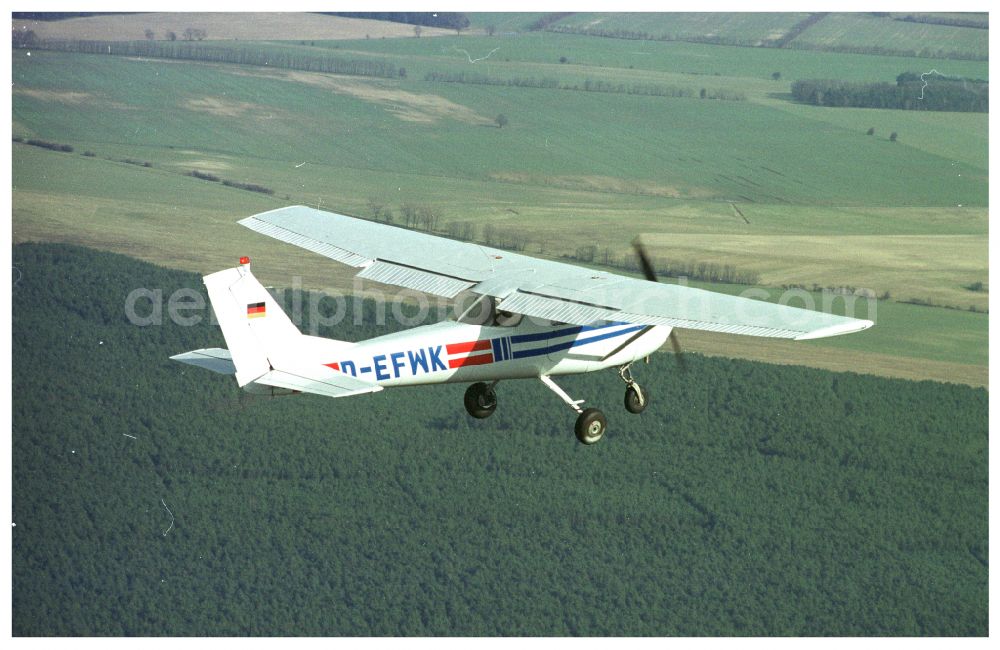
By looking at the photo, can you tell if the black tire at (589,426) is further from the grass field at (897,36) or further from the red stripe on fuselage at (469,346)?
the grass field at (897,36)

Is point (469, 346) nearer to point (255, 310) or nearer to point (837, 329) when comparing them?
point (255, 310)

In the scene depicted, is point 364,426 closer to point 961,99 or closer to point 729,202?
point 729,202

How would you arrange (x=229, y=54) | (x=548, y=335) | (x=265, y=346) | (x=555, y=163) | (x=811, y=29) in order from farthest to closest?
(x=811, y=29), (x=229, y=54), (x=555, y=163), (x=548, y=335), (x=265, y=346)

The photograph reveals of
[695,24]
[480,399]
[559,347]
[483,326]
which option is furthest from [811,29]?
[483,326]

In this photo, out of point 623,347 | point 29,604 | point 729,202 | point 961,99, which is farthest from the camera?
point 961,99

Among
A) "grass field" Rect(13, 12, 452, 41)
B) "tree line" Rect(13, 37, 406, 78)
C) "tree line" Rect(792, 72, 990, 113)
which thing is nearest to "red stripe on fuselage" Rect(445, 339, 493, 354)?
"tree line" Rect(13, 37, 406, 78)

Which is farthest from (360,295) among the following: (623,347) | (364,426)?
(623,347)
